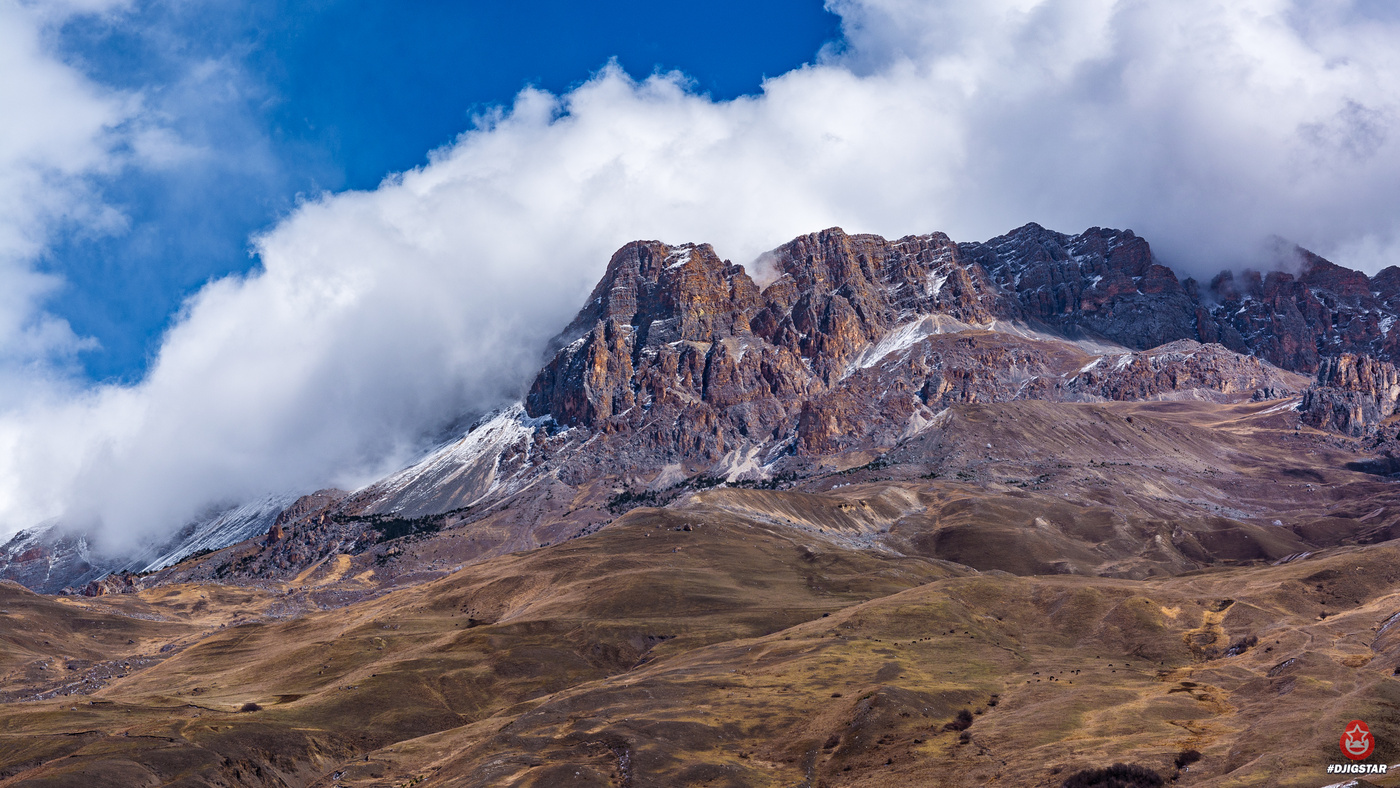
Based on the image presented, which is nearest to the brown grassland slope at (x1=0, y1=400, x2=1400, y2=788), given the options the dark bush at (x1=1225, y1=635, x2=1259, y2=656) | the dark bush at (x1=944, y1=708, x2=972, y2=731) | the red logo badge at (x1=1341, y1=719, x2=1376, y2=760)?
the dark bush at (x1=944, y1=708, x2=972, y2=731)

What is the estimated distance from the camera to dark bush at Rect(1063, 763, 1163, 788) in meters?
77.6

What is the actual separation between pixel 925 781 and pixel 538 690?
98.6 meters

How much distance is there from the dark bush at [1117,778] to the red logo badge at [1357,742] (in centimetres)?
1332

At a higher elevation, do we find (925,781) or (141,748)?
(141,748)

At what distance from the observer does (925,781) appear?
9075 centimetres

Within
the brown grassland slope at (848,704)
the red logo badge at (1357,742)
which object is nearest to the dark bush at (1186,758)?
the brown grassland slope at (848,704)

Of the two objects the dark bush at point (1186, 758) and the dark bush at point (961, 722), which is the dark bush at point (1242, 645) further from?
the dark bush at point (1186, 758)

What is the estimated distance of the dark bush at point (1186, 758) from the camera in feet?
267

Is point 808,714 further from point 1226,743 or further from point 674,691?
point 1226,743

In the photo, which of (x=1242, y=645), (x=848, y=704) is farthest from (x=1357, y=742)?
(x=1242, y=645)

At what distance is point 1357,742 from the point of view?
7344 cm

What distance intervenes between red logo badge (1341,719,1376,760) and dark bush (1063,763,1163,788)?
13.3 metres

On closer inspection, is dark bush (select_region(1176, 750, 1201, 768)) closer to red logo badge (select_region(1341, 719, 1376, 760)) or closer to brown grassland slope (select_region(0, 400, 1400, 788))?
brown grassland slope (select_region(0, 400, 1400, 788))

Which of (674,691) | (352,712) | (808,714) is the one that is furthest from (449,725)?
(808,714)
